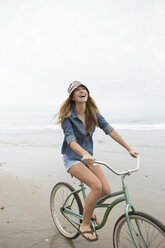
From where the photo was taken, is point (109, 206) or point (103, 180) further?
point (103, 180)

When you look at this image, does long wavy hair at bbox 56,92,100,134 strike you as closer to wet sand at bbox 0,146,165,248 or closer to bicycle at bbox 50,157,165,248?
bicycle at bbox 50,157,165,248

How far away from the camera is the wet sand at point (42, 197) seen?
324 centimetres

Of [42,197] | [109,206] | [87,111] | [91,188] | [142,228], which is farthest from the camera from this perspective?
[42,197]

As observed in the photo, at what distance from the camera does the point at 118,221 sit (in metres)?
2.38

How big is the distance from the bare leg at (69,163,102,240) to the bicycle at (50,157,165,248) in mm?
107

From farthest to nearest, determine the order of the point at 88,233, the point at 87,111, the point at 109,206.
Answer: the point at 87,111
the point at 88,233
the point at 109,206

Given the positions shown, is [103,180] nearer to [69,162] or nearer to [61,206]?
[69,162]

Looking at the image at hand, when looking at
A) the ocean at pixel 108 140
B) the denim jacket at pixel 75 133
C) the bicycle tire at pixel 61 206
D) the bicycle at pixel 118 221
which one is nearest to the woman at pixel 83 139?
the denim jacket at pixel 75 133

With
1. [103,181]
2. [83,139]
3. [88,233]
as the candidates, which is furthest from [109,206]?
[83,139]

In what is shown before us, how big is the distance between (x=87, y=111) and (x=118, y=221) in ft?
4.47

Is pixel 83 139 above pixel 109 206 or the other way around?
above

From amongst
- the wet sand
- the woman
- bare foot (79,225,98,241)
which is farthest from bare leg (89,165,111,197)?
the wet sand

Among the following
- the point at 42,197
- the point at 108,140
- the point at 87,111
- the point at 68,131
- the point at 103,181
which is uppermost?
the point at 87,111

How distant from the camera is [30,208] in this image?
14.1 feet
